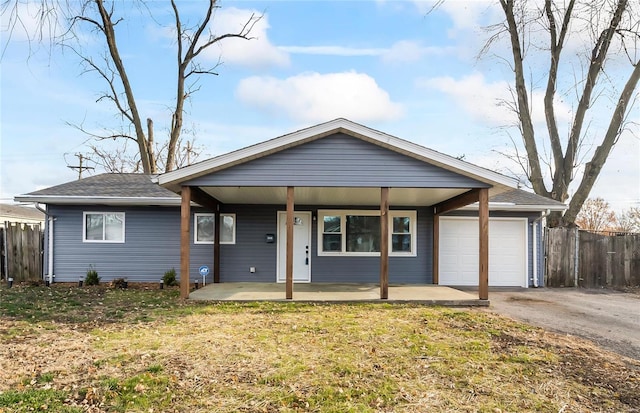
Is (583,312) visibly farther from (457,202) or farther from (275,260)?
(275,260)

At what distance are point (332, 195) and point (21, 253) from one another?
30.1ft

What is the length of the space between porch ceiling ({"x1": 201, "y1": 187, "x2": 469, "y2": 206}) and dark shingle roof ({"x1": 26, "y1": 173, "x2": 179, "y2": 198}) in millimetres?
2073

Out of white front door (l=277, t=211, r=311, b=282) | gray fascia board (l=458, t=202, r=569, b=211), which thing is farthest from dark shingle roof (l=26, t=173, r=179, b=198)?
gray fascia board (l=458, t=202, r=569, b=211)

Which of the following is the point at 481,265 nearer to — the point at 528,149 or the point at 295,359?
the point at 295,359

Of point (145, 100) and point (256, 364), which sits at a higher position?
point (145, 100)

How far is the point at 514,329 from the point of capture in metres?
6.46

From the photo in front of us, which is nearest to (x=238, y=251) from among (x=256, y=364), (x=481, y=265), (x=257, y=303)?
(x=257, y=303)

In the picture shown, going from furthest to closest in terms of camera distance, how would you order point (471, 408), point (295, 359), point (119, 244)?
point (119, 244) → point (295, 359) → point (471, 408)

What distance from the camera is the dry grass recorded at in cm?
371

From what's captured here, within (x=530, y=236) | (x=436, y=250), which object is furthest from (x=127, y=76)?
(x=530, y=236)

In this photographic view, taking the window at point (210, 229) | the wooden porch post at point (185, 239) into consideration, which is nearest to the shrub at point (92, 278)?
the window at point (210, 229)

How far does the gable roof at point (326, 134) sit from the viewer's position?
8180mm

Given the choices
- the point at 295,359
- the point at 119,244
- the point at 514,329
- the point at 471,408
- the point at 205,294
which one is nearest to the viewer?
the point at 471,408

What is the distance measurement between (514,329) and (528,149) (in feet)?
41.8
